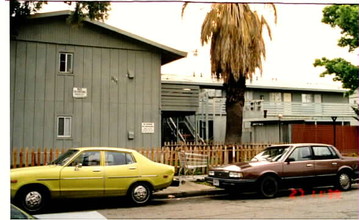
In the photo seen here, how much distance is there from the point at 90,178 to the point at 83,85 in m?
5.51

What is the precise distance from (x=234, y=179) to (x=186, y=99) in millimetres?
6660

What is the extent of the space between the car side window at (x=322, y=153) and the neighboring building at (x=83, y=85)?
553cm

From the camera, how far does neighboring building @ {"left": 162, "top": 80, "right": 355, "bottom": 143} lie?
20.8 m

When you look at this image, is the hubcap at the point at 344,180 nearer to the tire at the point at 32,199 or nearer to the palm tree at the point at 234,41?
the palm tree at the point at 234,41

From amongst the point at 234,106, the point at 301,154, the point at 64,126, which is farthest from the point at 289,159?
the point at 64,126

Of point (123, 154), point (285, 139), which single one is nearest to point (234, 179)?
point (123, 154)

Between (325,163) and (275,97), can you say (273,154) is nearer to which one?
(325,163)

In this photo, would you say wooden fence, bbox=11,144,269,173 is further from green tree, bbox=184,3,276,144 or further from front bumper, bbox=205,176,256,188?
front bumper, bbox=205,176,256,188

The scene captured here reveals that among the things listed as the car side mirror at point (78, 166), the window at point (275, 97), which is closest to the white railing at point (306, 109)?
the window at point (275, 97)

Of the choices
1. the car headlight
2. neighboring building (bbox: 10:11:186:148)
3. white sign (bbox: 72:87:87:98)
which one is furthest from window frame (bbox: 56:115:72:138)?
the car headlight

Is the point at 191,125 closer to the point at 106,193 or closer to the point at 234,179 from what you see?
the point at 234,179

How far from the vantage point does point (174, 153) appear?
1248 centimetres

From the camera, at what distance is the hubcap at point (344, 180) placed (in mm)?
10312

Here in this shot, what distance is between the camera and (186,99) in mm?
15555
